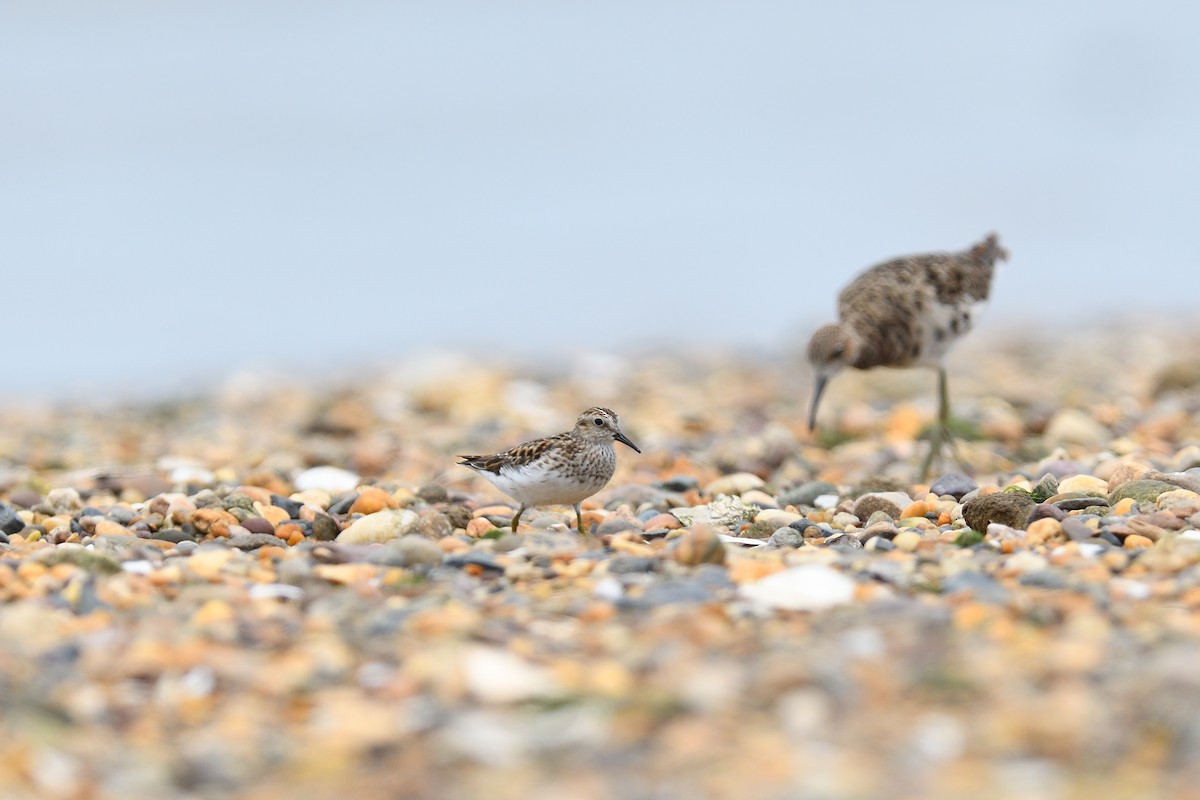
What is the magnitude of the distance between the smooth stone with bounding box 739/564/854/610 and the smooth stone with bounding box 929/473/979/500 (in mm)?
3065

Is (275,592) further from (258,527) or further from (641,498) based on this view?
(641,498)

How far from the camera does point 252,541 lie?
27.0ft

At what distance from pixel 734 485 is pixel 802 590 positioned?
424 cm

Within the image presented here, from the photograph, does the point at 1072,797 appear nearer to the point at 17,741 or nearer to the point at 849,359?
the point at 17,741

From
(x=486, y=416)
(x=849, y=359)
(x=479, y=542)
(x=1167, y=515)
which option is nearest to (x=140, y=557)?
(x=479, y=542)

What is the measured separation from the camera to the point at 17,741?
16.5 feet

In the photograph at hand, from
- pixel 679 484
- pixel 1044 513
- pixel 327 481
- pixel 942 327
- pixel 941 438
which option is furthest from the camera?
pixel 942 327

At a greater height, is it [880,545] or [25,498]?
[880,545]

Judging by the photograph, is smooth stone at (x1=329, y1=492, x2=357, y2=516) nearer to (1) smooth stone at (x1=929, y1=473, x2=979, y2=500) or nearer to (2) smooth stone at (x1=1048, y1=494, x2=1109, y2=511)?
(1) smooth stone at (x1=929, y1=473, x2=979, y2=500)

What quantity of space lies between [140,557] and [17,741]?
269 centimetres

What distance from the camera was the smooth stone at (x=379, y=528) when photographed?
8.37 m

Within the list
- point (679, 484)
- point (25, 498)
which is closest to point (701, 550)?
point (679, 484)

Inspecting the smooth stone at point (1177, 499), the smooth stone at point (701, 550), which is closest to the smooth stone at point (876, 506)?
the smooth stone at point (1177, 499)

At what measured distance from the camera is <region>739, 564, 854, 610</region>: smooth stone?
250 inches
